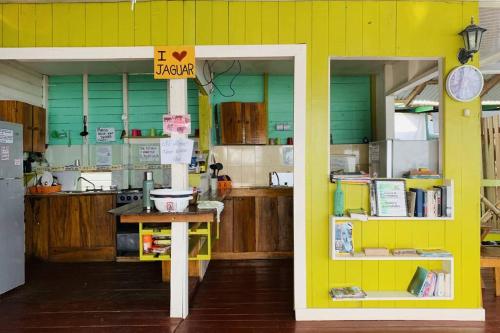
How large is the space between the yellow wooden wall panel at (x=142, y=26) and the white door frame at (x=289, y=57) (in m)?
0.07

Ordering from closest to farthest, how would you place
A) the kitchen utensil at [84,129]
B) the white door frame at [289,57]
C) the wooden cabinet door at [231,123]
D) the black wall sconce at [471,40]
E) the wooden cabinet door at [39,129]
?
the black wall sconce at [471,40] < the white door frame at [289,57] < the wooden cabinet door at [39,129] < the wooden cabinet door at [231,123] < the kitchen utensil at [84,129]

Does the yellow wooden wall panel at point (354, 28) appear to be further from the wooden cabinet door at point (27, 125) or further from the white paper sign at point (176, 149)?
the wooden cabinet door at point (27, 125)

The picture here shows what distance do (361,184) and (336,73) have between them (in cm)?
A: 327

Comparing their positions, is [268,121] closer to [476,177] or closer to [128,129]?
[128,129]

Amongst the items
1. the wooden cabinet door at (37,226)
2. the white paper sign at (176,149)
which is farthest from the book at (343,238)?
the wooden cabinet door at (37,226)

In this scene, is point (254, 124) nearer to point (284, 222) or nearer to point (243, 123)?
point (243, 123)

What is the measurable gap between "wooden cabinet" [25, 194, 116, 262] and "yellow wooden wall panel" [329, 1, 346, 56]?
12.6 ft

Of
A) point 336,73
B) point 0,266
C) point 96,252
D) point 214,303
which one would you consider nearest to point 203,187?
point 214,303

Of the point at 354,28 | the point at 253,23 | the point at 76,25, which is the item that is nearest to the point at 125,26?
the point at 76,25

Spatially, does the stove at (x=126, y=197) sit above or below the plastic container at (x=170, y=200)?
below

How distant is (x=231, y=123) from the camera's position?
6215 millimetres

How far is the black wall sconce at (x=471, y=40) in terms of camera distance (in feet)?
10.8

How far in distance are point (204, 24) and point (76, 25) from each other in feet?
3.89

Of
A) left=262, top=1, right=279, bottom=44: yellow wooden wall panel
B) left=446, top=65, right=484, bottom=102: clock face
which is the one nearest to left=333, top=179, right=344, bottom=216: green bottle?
left=446, top=65, right=484, bottom=102: clock face
